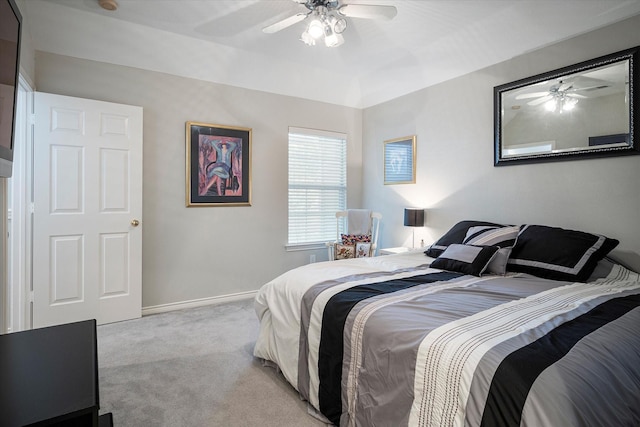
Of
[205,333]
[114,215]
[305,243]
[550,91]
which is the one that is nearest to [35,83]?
[114,215]

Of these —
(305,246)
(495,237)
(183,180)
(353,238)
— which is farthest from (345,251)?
(183,180)

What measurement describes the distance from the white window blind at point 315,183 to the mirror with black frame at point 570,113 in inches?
81.6

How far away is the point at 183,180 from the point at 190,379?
209 cm

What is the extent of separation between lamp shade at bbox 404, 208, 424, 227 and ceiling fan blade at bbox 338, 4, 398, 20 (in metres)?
2.02

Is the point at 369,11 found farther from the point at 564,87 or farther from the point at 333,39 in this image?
the point at 564,87

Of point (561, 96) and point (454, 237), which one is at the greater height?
point (561, 96)

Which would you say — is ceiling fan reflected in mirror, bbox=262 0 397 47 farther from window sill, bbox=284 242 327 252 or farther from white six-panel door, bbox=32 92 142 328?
window sill, bbox=284 242 327 252

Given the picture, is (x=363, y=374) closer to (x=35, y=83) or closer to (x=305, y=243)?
(x=305, y=243)

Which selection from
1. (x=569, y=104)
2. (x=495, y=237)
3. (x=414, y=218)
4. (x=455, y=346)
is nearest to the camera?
(x=455, y=346)

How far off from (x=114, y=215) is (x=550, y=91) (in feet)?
12.9

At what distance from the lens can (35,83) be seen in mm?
2930

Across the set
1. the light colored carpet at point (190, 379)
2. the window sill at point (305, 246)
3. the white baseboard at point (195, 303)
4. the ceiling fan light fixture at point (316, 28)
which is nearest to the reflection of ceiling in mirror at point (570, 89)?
the ceiling fan light fixture at point (316, 28)

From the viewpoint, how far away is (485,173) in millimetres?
3307

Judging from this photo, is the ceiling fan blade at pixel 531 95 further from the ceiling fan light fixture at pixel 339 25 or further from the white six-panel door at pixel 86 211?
the white six-panel door at pixel 86 211
